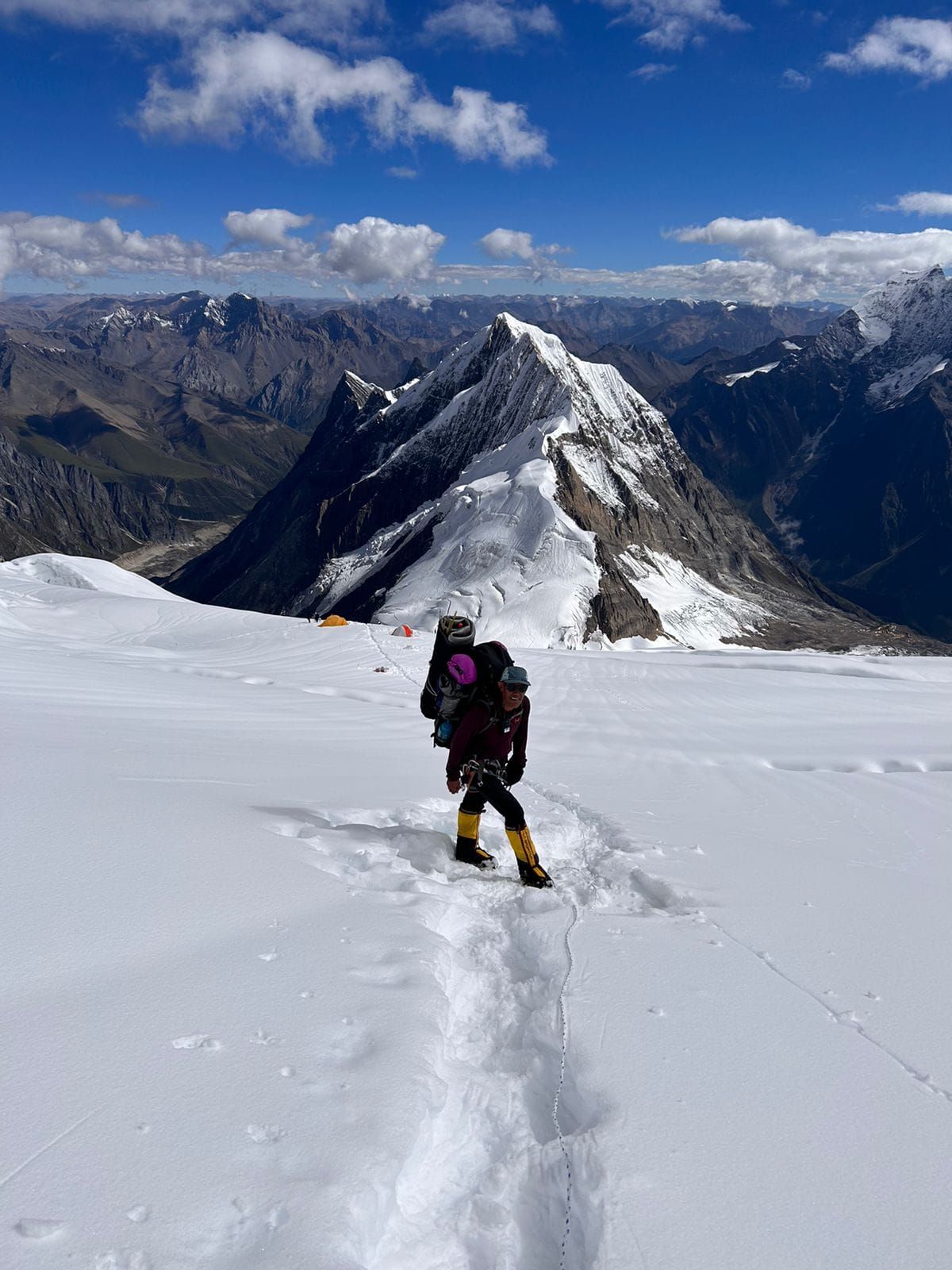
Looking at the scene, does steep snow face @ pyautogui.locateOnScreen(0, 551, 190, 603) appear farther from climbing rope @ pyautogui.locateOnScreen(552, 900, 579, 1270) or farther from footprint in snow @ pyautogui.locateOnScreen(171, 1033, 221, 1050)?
footprint in snow @ pyautogui.locateOnScreen(171, 1033, 221, 1050)

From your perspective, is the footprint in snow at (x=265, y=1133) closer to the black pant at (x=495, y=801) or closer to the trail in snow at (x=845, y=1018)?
the trail in snow at (x=845, y=1018)

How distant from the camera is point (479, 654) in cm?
691

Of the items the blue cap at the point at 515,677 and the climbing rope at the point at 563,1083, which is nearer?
the climbing rope at the point at 563,1083

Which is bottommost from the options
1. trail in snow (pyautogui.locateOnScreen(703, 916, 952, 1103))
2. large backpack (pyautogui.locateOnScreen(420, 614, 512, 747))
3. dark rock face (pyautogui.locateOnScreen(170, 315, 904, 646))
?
trail in snow (pyautogui.locateOnScreen(703, 916, 952, 1103))

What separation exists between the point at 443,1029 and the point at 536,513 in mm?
91670

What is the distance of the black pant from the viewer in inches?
270

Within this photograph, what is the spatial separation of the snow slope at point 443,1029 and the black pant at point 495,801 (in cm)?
57

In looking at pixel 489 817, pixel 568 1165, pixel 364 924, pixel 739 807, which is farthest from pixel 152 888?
pixel 739 807

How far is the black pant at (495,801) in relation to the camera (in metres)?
6.86

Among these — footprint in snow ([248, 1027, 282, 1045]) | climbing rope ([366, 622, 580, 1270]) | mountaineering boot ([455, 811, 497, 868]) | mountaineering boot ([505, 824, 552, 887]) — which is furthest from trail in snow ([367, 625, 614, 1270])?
footprint in snow ([248, 1027, 282, 1045])

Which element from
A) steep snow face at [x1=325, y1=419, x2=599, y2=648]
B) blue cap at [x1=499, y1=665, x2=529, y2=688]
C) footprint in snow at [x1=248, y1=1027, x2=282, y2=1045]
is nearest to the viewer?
footprint in snow at [x1=248, y1=1027, x2=282, y2=1045]

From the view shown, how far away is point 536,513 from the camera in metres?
93.8

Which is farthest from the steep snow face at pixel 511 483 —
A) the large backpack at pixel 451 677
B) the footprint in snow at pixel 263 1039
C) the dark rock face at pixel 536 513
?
the footprint in snow at pixel 263 1039

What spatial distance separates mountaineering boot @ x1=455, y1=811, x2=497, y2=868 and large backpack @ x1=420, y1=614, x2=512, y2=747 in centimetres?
75
